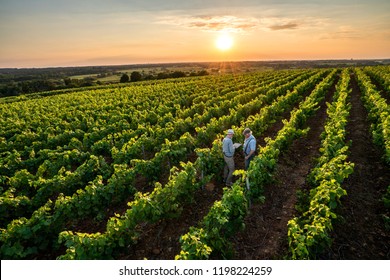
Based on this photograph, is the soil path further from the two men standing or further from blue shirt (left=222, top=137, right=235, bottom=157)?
blue shirt (left=222, top=137, right=235, bottom=157)

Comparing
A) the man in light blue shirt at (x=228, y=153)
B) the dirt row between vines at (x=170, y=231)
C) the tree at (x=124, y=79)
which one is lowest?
the dirt row between vines at (x=170, y=231)

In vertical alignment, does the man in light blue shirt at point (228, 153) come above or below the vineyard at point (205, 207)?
above

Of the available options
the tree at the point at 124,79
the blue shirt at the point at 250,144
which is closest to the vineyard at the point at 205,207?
the blue shirt at the point at 250,144

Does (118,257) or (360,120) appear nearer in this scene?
(118,257)

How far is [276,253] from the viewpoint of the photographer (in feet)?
20.0

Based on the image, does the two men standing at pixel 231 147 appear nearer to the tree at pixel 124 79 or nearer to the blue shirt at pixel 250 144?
the blue shirt at pixel 250 144

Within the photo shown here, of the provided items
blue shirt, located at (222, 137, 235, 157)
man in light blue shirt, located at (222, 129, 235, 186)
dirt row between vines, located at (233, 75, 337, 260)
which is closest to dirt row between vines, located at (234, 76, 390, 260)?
dirt row between vines, located at (233, 75, 337, 260)

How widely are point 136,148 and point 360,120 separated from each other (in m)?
13.2

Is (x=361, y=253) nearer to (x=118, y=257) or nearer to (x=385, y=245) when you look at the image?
(x=385, y=245)

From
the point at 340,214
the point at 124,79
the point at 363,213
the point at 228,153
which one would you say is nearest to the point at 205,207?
the point at 228,153

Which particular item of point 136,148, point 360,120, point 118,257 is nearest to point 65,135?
point 136,148

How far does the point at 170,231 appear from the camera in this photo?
711 centimetres

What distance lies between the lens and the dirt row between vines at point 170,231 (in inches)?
254

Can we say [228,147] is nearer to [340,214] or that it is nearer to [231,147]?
[231,147]
